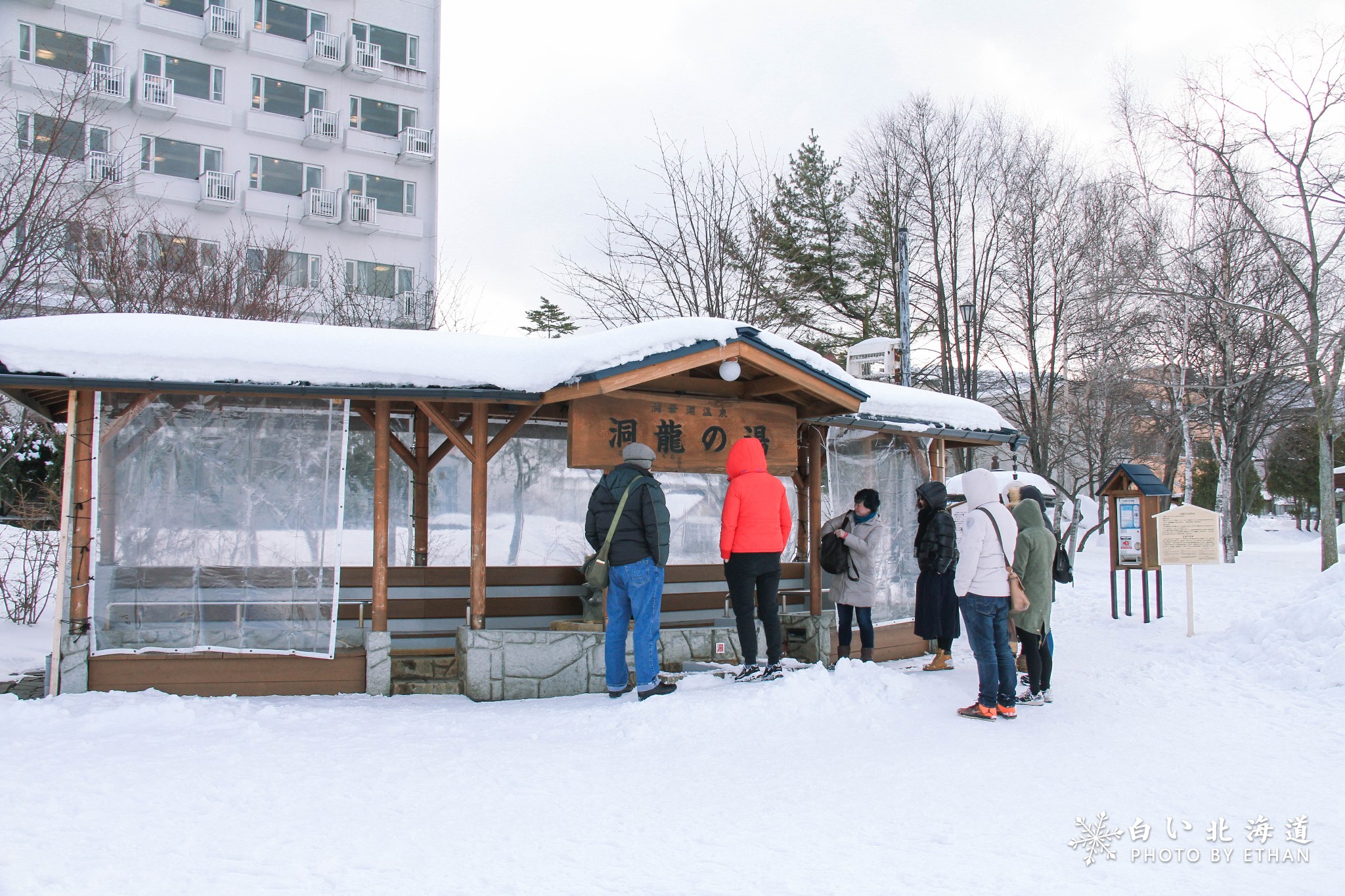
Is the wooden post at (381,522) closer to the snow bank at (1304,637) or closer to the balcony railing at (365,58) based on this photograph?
the snow bank at (1304,637)

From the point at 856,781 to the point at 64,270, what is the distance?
52.2ft

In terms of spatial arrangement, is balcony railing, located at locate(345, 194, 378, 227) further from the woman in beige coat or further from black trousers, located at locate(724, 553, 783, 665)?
black trousers, located at locate(724, 553, 783, 665)

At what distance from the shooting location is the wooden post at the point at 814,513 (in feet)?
27.6

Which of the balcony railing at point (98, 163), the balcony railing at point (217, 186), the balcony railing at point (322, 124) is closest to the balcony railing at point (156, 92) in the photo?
the balcony railing at point (217, 186)

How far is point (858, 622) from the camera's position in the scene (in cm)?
782

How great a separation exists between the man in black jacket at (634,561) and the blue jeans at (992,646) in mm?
2212

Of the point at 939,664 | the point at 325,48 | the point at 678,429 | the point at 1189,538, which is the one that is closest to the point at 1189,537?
the point at 1189,538

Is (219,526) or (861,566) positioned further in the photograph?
(861,566)

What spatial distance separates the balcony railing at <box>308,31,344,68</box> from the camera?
92.4ft

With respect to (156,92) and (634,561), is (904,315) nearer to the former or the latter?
(634,561)

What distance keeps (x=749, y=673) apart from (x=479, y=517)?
2516 mm

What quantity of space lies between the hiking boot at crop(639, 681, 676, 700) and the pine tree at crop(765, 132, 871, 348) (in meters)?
17.4

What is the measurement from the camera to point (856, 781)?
4734 millimetres

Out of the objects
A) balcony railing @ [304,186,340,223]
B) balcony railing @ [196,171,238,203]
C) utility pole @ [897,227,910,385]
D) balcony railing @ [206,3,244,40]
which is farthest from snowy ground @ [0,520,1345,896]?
balcony railing @ [206,3,244,40]
